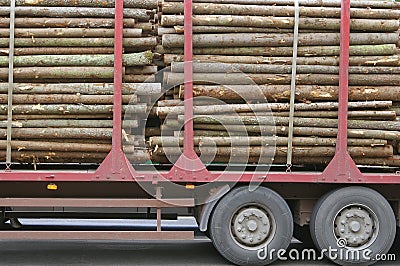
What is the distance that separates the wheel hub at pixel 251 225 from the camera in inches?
349

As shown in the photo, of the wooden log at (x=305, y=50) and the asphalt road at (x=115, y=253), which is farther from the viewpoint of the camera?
the asphalt road at (x=115, y=253)

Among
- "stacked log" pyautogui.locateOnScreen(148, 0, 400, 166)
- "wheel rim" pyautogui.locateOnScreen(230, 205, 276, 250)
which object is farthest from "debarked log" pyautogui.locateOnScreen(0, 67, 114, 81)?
"wheel rim" pyautogui.locateOnScreen(230, 205, 276, 250)

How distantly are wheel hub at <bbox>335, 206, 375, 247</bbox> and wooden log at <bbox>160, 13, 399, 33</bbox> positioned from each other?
242 centimetres

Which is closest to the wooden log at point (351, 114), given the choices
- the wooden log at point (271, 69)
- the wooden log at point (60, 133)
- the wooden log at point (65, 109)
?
the wooden log at point (271, 69)

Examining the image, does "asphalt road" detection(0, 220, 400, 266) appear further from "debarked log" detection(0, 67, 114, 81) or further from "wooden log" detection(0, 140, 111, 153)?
"debarked log" detection(0, 67, 114, 81)

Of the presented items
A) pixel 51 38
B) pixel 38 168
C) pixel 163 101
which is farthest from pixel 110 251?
pixel 51 38

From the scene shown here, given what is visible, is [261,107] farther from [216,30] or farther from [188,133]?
[216,30]

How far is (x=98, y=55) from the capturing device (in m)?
8.83

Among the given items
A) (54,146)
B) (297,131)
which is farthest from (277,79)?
(54,146)

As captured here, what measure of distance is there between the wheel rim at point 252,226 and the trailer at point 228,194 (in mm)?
13

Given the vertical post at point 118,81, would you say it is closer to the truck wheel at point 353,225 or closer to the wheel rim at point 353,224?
the truck wheel at point 353,225

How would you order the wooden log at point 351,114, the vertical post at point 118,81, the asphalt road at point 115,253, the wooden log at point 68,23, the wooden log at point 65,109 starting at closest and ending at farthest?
1. the vertical post at point 118,81
2. the wooden log at point 65,109
3. the wooden log at point 68,23
4. the wooden log at point 351,114
5. the asphalt road at point 115,253

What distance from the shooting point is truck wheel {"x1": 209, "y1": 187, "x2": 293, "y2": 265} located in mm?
8805

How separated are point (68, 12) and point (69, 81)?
891 mm
